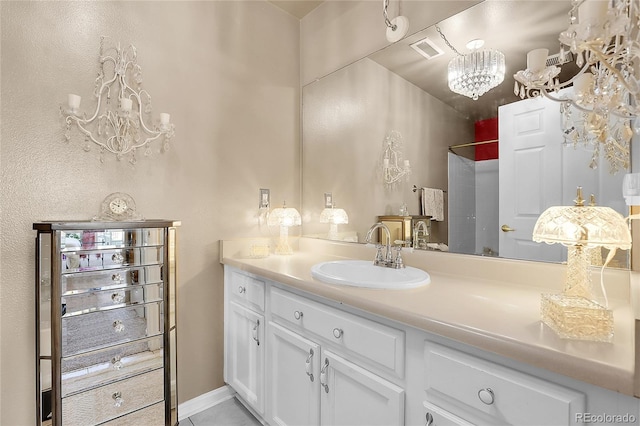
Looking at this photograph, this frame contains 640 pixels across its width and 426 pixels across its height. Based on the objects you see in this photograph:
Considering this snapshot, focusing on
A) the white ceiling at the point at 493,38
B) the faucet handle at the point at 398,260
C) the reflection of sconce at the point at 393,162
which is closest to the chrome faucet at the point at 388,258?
the faucet handle at the point at 398,260

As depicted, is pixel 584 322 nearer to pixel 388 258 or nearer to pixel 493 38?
pixel 388 258

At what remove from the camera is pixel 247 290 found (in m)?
1.68

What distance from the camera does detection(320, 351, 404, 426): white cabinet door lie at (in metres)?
0.97

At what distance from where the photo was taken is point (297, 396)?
1342 mm

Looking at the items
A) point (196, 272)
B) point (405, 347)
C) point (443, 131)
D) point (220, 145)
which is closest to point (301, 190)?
point (220, 145)

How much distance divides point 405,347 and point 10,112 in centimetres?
183

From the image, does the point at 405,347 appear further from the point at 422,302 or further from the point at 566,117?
the point at 566,117

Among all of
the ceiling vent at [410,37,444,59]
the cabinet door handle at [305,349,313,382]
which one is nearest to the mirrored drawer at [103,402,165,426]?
the cabinet door handle at [305,349,313,382]

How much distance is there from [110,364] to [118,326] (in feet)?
0.56

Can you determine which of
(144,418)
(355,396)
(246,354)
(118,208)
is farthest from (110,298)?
(355,396)

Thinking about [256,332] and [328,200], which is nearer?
[256,332]

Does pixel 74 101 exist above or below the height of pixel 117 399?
above

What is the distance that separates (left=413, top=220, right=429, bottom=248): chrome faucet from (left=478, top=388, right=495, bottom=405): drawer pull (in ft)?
2.77

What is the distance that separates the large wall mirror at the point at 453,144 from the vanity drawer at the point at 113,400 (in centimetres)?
126
